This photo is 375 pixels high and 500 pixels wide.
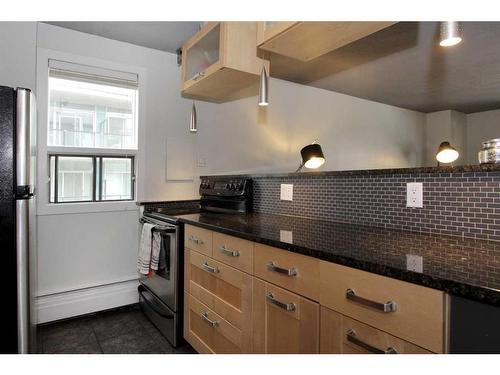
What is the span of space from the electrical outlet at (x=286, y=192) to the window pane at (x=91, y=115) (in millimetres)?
1383

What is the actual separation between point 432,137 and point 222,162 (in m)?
4.09

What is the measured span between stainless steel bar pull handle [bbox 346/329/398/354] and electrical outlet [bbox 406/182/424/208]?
0.69 metres

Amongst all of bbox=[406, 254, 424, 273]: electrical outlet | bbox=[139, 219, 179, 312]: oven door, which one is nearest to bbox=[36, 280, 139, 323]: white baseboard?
bbox=[139, 219, 179, 312]: oven door

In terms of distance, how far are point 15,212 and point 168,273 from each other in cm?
96

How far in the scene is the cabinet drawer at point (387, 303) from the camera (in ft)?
2.57

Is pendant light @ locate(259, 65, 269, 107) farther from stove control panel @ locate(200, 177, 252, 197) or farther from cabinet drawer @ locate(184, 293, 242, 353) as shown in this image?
cabinet drawer @ locate(184, 293, 242, 353)

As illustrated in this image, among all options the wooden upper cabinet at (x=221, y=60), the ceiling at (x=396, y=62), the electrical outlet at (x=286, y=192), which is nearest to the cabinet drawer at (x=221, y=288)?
the electrical outlet at (x=286, y=192)

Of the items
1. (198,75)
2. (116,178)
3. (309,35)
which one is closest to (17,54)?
(116,178)

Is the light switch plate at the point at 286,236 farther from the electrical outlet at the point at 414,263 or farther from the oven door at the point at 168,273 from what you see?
the oven door at the point at 168,273

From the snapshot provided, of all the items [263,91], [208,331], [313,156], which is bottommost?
[208,331]

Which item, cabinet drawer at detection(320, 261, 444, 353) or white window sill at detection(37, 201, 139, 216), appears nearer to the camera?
cabinet drawer at detection(320, 261, 444, 353)

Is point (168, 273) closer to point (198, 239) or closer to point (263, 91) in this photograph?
point (198, 239)

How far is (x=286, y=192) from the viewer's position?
80.1 inches

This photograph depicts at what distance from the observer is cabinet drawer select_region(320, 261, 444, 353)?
0.78 m
